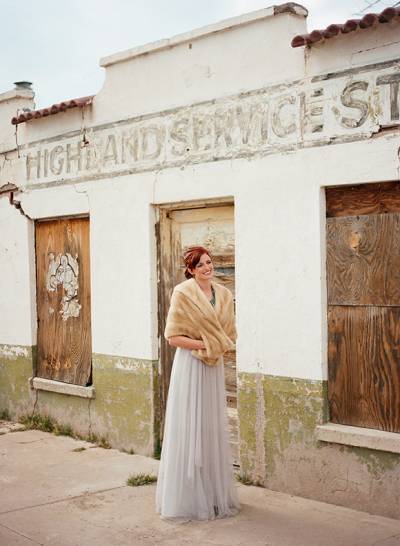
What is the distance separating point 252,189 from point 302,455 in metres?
2.32

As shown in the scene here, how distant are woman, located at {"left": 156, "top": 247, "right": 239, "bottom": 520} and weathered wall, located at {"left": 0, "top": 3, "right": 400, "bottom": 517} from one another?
0.81m

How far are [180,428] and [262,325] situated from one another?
1.31m

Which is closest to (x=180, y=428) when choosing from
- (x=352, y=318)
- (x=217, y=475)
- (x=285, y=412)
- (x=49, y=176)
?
(x=217, y=475)

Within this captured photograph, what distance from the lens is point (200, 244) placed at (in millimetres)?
7758

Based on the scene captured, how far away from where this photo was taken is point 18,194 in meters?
9.89

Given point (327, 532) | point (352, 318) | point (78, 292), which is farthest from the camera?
point (78, 292)

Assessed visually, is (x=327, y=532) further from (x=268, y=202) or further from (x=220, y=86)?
(x=220, y=86)

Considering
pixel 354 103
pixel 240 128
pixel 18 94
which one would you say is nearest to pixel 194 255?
pixel 240 128

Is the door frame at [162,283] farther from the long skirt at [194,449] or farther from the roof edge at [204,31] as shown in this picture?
the long skirt at [194,449]

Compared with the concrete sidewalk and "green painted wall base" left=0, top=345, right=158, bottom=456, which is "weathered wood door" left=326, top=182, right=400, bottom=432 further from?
"green painted wall base" left=0, top=345, right=158, bottom=456

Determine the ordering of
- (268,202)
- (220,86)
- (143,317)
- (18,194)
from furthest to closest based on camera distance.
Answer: (18,194) → (143,317) → (220,86) → (268,202)

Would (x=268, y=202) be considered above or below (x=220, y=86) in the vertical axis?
below

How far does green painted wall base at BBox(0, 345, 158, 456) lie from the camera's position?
809 cm

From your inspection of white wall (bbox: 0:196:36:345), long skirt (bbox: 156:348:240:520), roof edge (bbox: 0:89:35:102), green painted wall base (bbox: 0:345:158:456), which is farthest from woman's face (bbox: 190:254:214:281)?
roof edge (bbox: 0:89:35:102)
